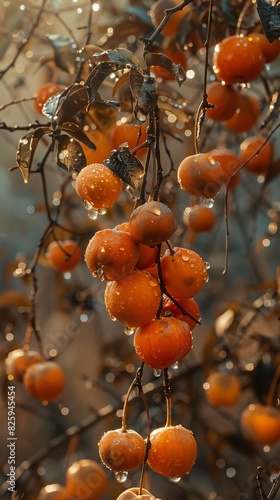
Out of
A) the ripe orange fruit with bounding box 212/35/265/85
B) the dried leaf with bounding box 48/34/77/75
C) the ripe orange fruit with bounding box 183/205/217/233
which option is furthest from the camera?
the ripe orange fruit with bounding box 183/205/217/233

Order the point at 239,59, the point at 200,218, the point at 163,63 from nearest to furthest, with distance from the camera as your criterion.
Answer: the point at 163,63, the point at 239,59, the point at 200,218

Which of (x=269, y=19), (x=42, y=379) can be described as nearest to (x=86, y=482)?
(x=42, y=379)

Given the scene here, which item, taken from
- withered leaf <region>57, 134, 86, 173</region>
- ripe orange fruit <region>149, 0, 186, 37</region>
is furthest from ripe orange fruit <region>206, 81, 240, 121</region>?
withered leaf <region>57, 134, 86, 173</region>

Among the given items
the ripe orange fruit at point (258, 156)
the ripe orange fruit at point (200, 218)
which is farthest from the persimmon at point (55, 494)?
the ripe orange fruit at point (258, 156)

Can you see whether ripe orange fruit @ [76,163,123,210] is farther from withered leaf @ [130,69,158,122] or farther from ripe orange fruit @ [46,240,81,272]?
ripe orange fruit @ [46,240,81,272]

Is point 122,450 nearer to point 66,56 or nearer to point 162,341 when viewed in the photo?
point 162,341
